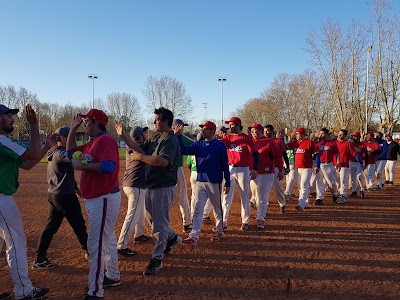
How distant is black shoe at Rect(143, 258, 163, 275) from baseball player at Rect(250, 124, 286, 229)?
3082 millimetres

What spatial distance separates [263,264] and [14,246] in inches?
136

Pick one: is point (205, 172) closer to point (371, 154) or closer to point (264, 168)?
point (264, 168)

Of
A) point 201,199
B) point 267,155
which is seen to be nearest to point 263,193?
point 267,155

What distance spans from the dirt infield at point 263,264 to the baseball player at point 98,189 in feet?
1.69

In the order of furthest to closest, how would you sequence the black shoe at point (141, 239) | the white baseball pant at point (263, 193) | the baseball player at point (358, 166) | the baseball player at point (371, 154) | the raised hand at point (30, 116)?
the baseball player at point (371, 154)
the baseball player at point (358, 166)
the white baseball pant at point (263, 193)
the black shoe at point (141, 239)
the raised hand at point (30, 116)

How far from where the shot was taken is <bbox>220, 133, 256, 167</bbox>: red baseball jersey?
7047 millimetres

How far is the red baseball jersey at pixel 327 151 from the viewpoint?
10188 mm

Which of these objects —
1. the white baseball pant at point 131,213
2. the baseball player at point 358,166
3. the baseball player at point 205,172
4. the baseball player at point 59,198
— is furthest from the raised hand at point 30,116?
the baseball player at point 358,166

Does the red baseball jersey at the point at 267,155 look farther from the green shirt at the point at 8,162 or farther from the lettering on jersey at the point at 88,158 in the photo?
the green shirt at the point at 8,162

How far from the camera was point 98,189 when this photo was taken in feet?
13.0

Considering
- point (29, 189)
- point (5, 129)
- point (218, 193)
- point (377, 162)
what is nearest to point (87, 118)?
point (5, 129)

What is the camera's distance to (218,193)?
6098mm

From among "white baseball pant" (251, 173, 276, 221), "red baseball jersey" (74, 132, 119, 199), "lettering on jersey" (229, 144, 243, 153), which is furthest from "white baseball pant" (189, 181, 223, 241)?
"red baseball jersey" (74, 132, 119, 199)

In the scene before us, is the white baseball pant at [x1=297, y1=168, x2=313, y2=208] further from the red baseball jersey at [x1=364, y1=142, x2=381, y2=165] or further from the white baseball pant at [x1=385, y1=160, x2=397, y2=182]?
the white baseball pant at [x1=385, y1=160, x2=397, y2=182]
